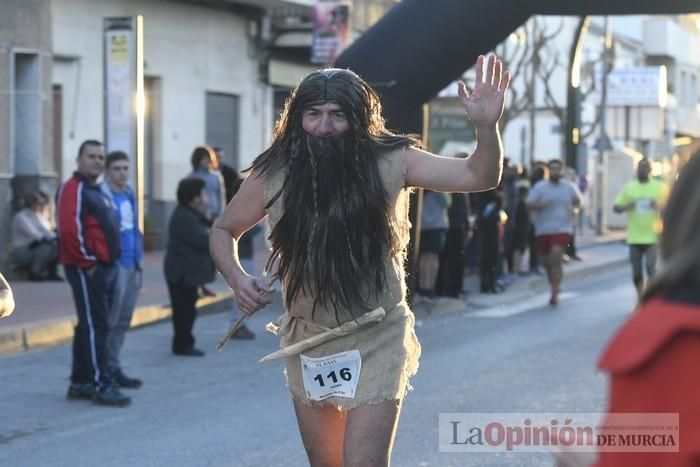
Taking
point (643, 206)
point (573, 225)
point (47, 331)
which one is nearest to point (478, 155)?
point (47, 331)

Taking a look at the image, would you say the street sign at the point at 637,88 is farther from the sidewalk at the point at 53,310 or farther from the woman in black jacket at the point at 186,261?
the woman in black jacket at the point at 186,261

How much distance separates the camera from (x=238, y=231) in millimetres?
4309

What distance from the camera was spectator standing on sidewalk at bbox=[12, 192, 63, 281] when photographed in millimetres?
16609

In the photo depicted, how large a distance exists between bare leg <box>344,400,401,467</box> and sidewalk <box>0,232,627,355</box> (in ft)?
→ 25.6

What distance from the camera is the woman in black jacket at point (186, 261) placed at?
11.3 metres

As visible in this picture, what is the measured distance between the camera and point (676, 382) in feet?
6.08

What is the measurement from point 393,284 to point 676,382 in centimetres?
228

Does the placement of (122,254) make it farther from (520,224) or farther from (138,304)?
(520,224)

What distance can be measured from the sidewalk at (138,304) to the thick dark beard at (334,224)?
7.67 m

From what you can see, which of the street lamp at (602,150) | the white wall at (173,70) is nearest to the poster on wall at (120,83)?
the white wall at (173,70)

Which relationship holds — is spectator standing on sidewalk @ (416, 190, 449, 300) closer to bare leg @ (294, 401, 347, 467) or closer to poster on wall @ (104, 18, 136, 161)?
poster on wall @ (104, 18, 136, 161)

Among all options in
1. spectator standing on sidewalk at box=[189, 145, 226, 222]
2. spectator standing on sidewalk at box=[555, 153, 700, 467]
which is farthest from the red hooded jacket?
spectator standing on sidewalk at box=[189, 145, 226, 222]

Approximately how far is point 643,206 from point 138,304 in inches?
218

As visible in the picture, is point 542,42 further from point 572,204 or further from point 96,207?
point 96,207
